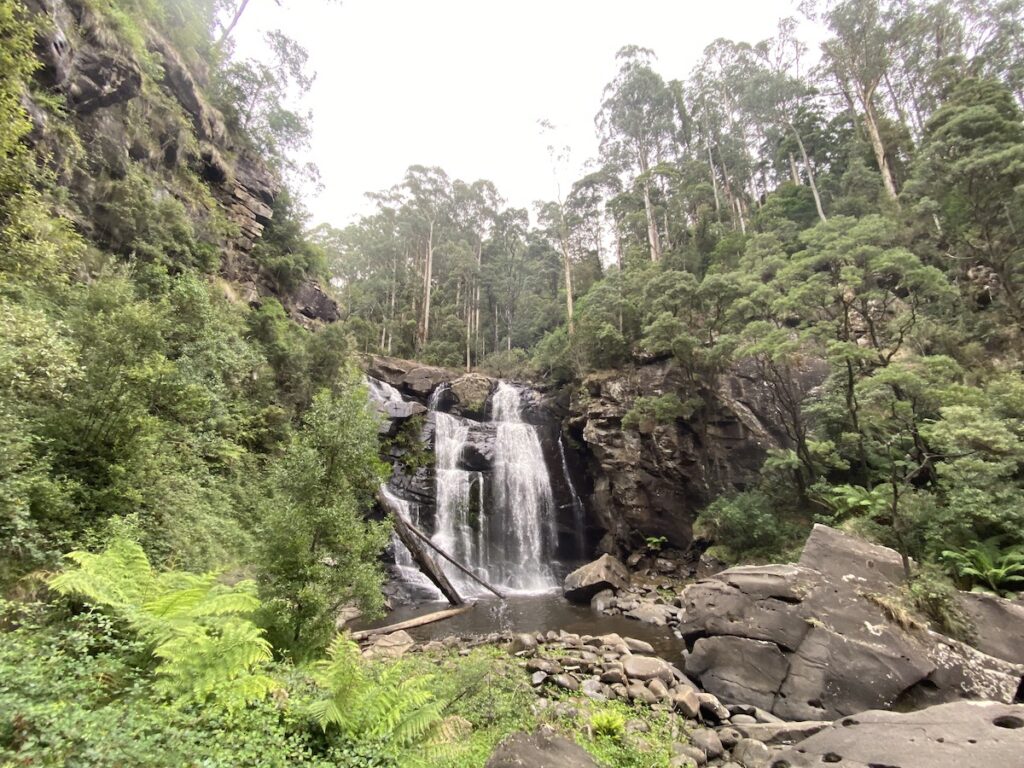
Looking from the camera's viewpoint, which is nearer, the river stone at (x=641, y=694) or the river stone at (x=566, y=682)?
the river stone at (x=641, y=694)

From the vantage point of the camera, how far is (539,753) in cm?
407

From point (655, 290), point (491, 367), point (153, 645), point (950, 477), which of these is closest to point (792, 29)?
point (655, 290)

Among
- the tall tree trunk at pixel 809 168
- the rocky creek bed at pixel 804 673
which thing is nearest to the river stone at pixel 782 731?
the rocky creek bed at pixel 804 673

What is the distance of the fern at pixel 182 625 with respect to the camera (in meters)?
3.37

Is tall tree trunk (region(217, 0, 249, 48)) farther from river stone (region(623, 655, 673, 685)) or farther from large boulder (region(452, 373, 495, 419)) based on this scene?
river stone (region(623, 655, 673, 685))

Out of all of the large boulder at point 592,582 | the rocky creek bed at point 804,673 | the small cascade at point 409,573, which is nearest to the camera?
the rocky creek bed at point 804,673

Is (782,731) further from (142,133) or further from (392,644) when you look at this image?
(142,133)

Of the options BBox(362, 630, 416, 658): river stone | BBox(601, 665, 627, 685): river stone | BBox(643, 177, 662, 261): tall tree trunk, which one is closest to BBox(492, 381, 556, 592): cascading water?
BBox(362, 630, 416, 658): river stone

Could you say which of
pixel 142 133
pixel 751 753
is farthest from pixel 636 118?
pixel 751 753

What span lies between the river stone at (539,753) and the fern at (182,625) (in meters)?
2.07

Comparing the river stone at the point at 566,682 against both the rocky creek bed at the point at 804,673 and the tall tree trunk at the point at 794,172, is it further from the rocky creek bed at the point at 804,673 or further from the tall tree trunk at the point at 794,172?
the tall tree trunk at the point at 794,172

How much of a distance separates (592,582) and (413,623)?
616cm

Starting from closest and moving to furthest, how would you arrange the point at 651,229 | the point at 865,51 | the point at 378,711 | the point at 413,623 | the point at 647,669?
1. the point at 378,711
2. the point at 647,669
3. the point at 413,623
4. the point at 865,51
5. the point at 651,229

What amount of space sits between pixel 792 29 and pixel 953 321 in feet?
82.8
